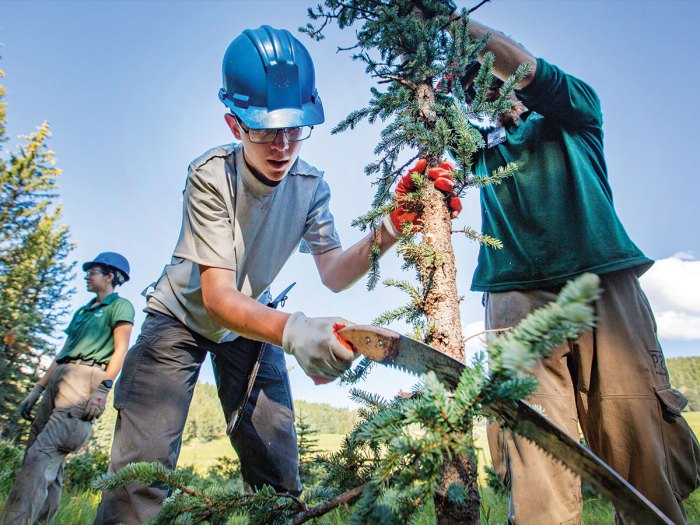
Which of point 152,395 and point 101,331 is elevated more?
point 101,331

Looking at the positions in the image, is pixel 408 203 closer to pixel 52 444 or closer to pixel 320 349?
pixel 320 349

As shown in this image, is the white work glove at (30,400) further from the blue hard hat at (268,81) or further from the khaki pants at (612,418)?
the khaki pants at (612,418)

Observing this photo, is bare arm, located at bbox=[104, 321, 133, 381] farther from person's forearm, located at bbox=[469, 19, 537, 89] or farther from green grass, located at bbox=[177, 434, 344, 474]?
person's forearm, located at bbox=[469, 19, 537, 89]

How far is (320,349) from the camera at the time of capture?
54.0 inches

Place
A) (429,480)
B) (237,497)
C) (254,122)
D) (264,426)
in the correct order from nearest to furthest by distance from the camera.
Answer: (429,480) → (237,497) → (254,122) → (264,426)

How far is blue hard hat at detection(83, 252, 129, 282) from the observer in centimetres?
558

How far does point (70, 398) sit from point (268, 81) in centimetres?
406

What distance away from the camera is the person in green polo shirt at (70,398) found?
3781mm

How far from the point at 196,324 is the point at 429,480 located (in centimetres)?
213

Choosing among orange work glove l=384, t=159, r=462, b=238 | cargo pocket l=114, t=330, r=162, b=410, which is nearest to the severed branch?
orange work glove l=384, t=159, r=462, b=238

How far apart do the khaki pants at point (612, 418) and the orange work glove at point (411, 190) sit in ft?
3.44

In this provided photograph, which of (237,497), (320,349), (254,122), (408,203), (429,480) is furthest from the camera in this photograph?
(254,122)

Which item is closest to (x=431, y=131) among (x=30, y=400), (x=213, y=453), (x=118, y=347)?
(x=118, y=347)

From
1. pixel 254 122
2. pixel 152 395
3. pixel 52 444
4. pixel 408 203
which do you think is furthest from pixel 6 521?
pixel 408 203
